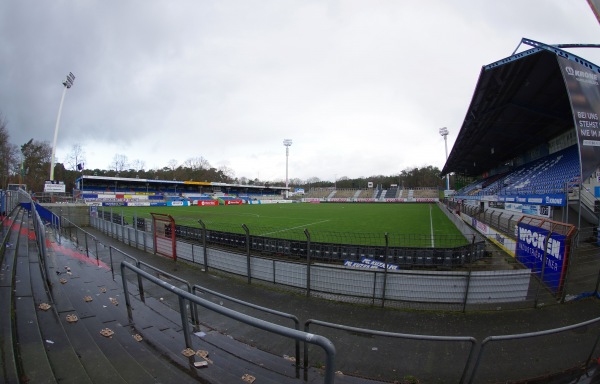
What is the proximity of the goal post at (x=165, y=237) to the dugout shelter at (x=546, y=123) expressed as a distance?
12392mm

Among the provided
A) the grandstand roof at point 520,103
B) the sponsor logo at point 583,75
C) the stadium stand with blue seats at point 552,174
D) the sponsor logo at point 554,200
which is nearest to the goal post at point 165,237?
the grandstand roof at point 520,103

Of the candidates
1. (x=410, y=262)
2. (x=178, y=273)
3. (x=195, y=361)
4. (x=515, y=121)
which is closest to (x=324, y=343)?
(x=195, y=361)

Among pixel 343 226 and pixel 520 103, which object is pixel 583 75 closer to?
pixel 520 103

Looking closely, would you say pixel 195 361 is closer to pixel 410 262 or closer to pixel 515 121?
pixel 410 262

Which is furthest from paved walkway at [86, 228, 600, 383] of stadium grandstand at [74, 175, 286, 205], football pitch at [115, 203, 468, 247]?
stadium grandstand at [74, 175, 286, 205]

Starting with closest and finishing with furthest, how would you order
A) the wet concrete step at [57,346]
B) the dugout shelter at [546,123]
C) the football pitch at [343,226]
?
the wet concrete step at [57,346], the dugout shelter at [546,123], the football pitch at [343,226]

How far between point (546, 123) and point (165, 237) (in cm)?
2613

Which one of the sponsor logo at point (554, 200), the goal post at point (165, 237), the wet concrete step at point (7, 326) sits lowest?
the goal post at point (165, 237)

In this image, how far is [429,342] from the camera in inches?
179

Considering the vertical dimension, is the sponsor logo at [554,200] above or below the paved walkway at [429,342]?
above

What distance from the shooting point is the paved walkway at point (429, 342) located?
3.67 meters

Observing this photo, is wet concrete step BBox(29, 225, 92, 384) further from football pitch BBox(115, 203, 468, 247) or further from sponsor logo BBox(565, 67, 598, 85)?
sponsor logo BBox(565, 67, 598, 85)

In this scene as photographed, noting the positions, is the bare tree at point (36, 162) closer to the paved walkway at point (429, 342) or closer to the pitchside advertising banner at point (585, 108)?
the paved walkway at point (429, 342)

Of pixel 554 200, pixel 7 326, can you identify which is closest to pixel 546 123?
pixel 554 200
